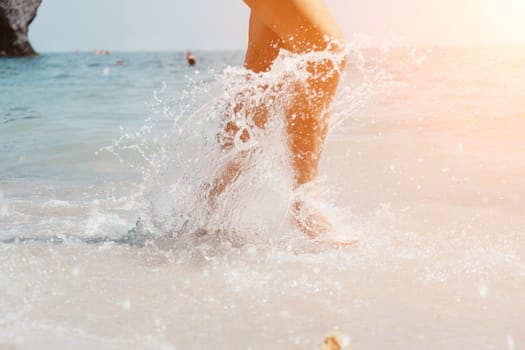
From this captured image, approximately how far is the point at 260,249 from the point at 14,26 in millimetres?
38469

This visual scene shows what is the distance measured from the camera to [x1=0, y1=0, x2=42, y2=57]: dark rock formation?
36.0 meters

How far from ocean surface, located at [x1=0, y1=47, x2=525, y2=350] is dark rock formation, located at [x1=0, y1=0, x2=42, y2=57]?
116 ft

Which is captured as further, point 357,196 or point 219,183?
point 357,196

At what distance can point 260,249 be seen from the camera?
203 centimetres

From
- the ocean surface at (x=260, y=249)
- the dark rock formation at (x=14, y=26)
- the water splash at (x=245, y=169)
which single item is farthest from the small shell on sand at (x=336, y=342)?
the dark rock formation at (x=14, y=26)

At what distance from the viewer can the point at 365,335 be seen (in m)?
1.36

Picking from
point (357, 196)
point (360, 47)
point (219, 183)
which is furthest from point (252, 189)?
point (357, 196)

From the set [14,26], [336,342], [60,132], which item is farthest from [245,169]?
[14,26]

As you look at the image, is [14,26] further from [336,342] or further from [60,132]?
[336,342]

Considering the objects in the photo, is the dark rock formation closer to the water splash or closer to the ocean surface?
the ocean surface

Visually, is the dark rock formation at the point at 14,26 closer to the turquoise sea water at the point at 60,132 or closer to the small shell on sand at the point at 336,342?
the turquoise sea water at the point at 60,132

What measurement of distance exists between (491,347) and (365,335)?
0.82 feet

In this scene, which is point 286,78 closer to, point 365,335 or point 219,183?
point 219,183

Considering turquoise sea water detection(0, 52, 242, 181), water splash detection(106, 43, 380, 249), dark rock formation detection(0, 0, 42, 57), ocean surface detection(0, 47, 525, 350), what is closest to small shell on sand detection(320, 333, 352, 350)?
ocean surface detection(0, 47, 525, 350)
